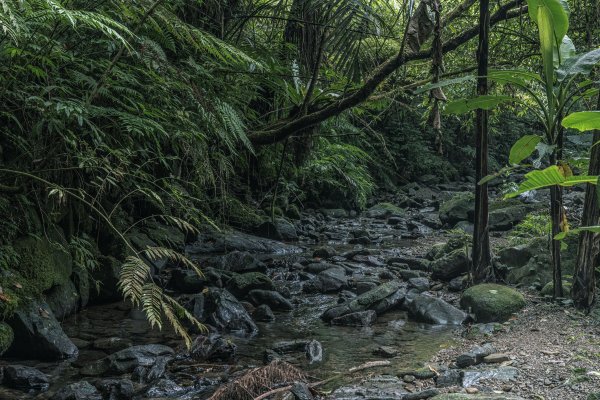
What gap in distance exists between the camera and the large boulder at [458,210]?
931cm

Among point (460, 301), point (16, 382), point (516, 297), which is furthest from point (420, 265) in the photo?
point (16, 382)

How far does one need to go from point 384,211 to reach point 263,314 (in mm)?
6592

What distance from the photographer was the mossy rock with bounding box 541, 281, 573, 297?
4.11 m

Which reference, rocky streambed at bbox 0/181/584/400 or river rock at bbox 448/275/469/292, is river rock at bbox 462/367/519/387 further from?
river rock at bbox 448/275/469/292

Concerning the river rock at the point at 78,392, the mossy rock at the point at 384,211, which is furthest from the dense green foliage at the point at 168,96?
the mossy rock at the point at 384,211

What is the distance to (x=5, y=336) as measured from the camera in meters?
3.31

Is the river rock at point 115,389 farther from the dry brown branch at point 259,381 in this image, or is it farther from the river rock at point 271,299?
the river rock at point 271,299

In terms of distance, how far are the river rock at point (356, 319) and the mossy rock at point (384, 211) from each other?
6169 mm

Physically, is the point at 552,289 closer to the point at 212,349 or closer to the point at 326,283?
the point at 326,283

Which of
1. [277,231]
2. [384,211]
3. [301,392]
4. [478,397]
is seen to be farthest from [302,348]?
[384,211]

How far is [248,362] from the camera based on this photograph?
11.8ft

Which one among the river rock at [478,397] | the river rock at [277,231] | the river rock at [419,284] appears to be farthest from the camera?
the river rock at [277,231]

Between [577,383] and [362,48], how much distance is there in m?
3.10

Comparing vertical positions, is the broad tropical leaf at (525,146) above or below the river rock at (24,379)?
above
